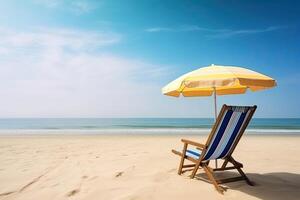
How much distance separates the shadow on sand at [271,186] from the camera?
12.6 ft

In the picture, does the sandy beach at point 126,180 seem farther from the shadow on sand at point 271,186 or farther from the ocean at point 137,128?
the ocean at point 137,128

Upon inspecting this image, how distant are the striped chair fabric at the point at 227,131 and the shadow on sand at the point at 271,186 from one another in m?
0.54

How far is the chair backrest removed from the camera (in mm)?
4070

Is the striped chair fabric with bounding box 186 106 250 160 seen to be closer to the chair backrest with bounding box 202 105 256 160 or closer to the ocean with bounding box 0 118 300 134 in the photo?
the chair backrest with bounding box 202 105 256 160

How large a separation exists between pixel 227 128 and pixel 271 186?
113cm

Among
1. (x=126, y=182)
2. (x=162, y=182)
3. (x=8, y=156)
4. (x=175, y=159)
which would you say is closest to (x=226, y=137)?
(x=162, y=182)

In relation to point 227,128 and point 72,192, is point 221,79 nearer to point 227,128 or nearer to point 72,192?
point 227,128

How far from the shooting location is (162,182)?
4531mm

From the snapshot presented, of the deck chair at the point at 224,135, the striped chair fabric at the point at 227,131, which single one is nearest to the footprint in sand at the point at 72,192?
the deck chair at the point at 224,135

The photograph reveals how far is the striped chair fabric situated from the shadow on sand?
1.79 ft

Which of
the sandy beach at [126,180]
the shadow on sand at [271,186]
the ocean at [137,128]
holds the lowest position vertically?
the ocean at [137,128]

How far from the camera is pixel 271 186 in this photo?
4293mm

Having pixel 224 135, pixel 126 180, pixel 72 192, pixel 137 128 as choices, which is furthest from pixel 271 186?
pixel 137 128

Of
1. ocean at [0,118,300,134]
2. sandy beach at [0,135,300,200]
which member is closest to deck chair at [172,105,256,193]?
sandy beach at [0,135,300,200]
